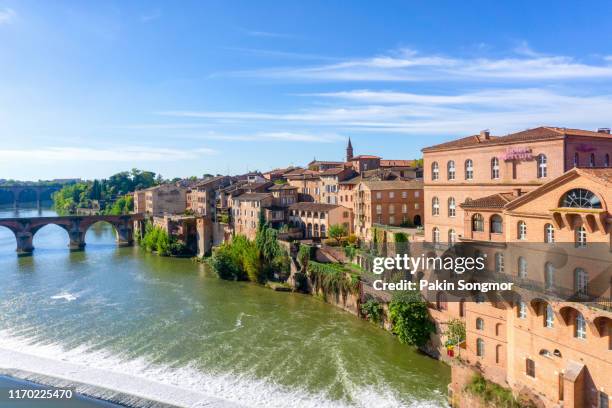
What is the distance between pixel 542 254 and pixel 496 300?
3403 millimetres

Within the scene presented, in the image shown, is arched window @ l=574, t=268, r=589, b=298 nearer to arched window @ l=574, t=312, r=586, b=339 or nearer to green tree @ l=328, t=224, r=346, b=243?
arched window @ l=574, t=312, r=586, b=339

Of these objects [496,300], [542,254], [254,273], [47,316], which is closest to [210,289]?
[254,273]

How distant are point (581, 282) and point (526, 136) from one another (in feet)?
28.3

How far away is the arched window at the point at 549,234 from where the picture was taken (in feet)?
53.7

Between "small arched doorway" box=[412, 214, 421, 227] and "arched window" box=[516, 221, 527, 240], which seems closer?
"arched window" box=[516, 221, 527, 240]

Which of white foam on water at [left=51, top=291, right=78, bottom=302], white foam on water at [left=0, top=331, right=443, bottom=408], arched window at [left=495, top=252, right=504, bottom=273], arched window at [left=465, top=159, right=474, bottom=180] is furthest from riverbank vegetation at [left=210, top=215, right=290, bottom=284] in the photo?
arched window at [left=495, top=252, right=504, bottom=273]

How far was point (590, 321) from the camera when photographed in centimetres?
1419

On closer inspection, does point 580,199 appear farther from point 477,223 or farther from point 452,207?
point 452,207

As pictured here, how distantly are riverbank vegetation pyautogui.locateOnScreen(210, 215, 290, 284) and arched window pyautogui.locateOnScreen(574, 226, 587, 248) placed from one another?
2588cm

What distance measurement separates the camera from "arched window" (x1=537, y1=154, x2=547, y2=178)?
68.7 feet

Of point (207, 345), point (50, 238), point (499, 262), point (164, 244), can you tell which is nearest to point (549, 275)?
point (499, 262)

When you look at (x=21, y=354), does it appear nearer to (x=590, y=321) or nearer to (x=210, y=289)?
(x=210, y=289)

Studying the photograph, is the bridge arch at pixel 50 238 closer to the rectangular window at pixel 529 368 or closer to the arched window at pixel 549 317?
the rectangular window at pixel 529 368

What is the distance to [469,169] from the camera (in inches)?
976
